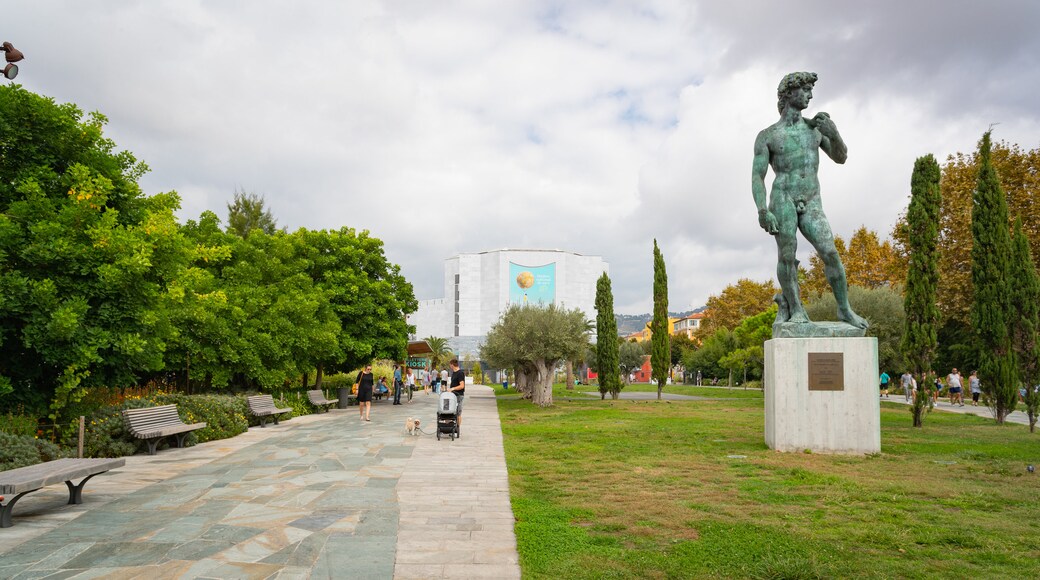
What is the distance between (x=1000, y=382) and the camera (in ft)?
49.8

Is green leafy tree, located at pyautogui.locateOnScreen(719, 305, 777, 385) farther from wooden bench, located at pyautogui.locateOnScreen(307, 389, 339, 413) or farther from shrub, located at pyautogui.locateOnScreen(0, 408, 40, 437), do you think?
shrub, located at pyautogui.locateOnScreen(0, 408, 40, 437)

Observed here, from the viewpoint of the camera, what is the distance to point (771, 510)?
6.32m

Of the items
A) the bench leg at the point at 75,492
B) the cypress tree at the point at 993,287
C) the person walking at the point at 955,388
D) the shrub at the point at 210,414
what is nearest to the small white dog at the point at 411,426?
the shrub at the point at 210,414

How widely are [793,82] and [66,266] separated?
11512mm

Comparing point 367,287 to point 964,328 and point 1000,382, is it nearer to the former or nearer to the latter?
point 1000,382

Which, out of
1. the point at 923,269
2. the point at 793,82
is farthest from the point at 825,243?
the point at 923,269

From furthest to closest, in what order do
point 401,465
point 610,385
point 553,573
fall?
point 610,385
point 401,465
point 553,573

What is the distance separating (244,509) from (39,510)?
2012mm

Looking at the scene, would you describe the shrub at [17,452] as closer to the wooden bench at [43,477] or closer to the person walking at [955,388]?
the wooden bench at [43,477]

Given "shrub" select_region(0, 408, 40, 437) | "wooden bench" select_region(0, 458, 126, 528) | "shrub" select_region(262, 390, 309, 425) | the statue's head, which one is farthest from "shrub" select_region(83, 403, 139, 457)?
the statue's head

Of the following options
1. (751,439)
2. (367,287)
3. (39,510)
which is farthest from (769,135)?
(367,287)

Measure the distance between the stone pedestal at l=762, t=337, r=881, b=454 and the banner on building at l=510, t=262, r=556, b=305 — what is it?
99.2 m

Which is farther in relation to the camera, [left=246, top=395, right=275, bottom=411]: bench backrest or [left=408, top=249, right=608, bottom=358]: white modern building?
[left=408, top=249, right=608, bottom=358]: white modern building

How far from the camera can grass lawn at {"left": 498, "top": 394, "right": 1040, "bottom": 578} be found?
463 centimetres
